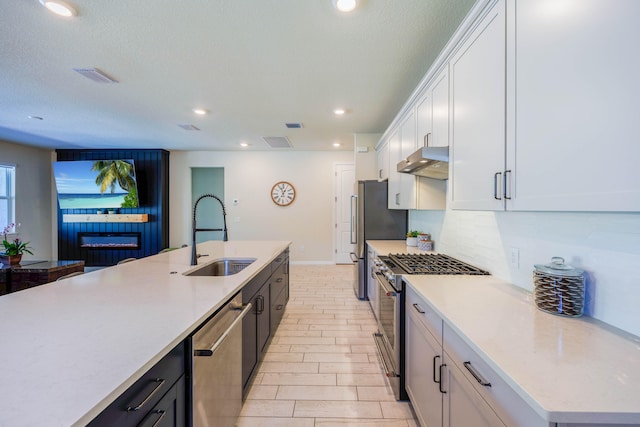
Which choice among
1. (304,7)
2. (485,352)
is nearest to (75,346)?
(485,352)

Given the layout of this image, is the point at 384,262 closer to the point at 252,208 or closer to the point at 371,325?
the point at 371,325

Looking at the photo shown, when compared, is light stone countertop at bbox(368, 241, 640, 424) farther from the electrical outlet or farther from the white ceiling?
the white ceiling

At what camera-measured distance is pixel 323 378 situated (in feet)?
7.24

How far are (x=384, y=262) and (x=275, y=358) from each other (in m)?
1.30

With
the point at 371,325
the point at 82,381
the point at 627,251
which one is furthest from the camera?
the point at 371,325

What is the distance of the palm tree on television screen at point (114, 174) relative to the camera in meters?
6.07

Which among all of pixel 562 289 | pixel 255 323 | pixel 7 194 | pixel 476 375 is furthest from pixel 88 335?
pixel 7 194

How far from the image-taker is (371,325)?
125 inches

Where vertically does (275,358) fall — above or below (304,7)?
below

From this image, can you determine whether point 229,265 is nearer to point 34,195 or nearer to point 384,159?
point 384,159

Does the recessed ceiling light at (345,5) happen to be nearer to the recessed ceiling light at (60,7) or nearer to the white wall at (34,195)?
the recessed ceiling light at (60,7)

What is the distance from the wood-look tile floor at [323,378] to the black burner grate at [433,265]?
923 mm

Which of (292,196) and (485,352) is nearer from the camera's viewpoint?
(485,352)

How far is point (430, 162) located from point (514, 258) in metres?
0.85
